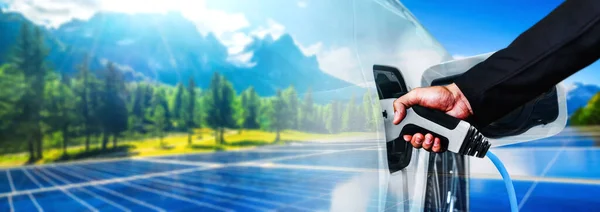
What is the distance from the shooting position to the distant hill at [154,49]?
484 millimetres

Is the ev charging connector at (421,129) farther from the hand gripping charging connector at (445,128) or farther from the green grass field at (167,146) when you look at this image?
the green grass field at (167,146)

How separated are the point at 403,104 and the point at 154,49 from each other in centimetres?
84

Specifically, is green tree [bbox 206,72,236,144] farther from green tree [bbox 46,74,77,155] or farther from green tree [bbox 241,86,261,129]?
green tree [bbox 46,74,77,155]

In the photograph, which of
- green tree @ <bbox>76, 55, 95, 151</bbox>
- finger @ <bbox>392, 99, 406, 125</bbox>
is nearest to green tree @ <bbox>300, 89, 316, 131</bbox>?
green tree @ <bbox>76, 55, 95, 151</bbox>

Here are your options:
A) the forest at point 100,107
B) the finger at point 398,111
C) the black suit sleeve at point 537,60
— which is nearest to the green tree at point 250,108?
the forest at point 100,107

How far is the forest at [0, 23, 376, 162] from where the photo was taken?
44cm

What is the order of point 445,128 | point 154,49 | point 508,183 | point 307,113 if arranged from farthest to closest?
point 508,183
point 445,128
point 307,113
point 154,49

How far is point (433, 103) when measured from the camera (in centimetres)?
124

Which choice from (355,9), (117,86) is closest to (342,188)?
(355,9)

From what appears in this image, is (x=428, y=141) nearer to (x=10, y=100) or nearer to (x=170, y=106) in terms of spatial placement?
(x=170, y=106)

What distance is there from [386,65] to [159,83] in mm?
993

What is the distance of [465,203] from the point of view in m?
2.62

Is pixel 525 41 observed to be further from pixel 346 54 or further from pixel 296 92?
pixel 296 92

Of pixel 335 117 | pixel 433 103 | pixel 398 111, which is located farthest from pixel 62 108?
pixel 433 103
